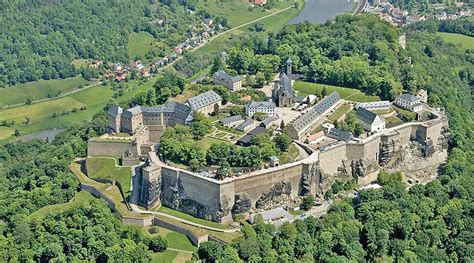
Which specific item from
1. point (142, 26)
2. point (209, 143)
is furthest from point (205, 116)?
point (142, 26)

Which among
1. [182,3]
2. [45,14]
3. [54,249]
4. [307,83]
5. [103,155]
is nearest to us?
[54,249]

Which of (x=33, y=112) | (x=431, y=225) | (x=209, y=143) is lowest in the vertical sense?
(x=33, y=112)

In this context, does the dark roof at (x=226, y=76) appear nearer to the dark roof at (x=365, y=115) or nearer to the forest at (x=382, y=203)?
the forest at (x=382, y=203)

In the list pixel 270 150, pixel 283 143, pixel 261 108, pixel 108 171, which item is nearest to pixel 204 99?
pixel 261 108

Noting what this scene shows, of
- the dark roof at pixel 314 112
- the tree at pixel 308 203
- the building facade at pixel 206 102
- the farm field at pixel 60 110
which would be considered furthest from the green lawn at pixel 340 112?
the farm field at pixel 60 110

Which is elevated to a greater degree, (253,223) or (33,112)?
(253,223)

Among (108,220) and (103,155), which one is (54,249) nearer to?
(108,220)

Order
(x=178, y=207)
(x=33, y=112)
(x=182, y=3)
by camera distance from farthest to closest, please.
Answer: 1. (x=182, y=3)
2. (x=33, y=112)
3. (x=178, y=207)
